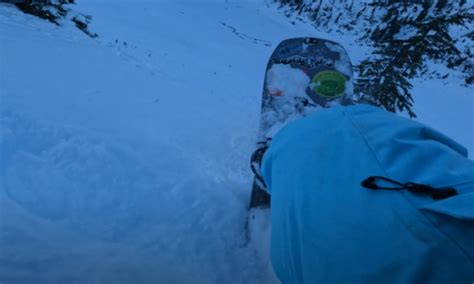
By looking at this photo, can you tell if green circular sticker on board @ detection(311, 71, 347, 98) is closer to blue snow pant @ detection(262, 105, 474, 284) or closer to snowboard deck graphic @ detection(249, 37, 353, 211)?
snowboard deck graphic @ detection(249, 37, 353, 211)

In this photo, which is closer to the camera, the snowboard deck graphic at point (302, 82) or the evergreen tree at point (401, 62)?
the snowboard deck graphic at point (302, 82)

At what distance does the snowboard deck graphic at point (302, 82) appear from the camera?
Result: 7.60 feet

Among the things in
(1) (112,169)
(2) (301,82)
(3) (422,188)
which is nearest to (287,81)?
(2) (301,82)

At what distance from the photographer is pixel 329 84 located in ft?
8.24

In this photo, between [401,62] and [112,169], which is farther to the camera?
[401,62]

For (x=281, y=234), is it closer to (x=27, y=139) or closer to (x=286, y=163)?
(x=286, y=163)

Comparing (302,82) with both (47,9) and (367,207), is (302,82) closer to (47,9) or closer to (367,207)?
(367,207)

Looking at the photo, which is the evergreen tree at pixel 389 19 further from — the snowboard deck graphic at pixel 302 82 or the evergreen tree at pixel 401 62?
the snowboard deck graphic at pixel 302 82

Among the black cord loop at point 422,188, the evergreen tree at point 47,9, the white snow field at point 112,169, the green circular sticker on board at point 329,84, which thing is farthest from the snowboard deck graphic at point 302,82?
the evergreen tree at point 47,9

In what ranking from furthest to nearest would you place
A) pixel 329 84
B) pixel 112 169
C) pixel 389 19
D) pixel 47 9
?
pixel 389 19 < pixel 47 9 < pixel 329 84 < pixel 112 169

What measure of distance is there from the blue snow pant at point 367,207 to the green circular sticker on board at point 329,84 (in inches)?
57.6

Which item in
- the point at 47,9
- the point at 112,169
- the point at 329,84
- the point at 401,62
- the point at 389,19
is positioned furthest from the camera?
the point at 389,19

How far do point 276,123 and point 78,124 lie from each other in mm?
1539

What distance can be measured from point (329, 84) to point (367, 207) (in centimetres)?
199
